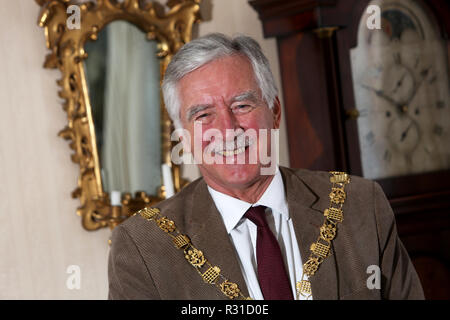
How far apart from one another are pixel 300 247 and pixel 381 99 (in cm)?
137

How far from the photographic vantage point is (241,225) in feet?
5.10

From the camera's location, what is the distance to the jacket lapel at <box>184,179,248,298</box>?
145cm

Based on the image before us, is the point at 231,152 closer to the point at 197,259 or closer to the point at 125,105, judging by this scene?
the point at 197,259

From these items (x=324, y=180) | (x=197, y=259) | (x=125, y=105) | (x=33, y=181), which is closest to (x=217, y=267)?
(x=197, y=259)

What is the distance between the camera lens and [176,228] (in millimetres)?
1528

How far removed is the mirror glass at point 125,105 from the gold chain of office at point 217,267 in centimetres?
96

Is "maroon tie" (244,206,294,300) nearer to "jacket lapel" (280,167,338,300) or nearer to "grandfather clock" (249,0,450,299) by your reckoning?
"jacket lapel" (280,167,338,300)

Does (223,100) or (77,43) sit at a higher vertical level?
(77,43)

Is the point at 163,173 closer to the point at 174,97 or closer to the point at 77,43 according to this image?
the point at 77,43

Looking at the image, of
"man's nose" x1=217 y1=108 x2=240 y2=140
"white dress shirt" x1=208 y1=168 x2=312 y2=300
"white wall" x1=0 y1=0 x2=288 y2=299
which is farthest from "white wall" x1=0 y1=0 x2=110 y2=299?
"man's nose" x1=217 y1=108 x2=240 y2=140
